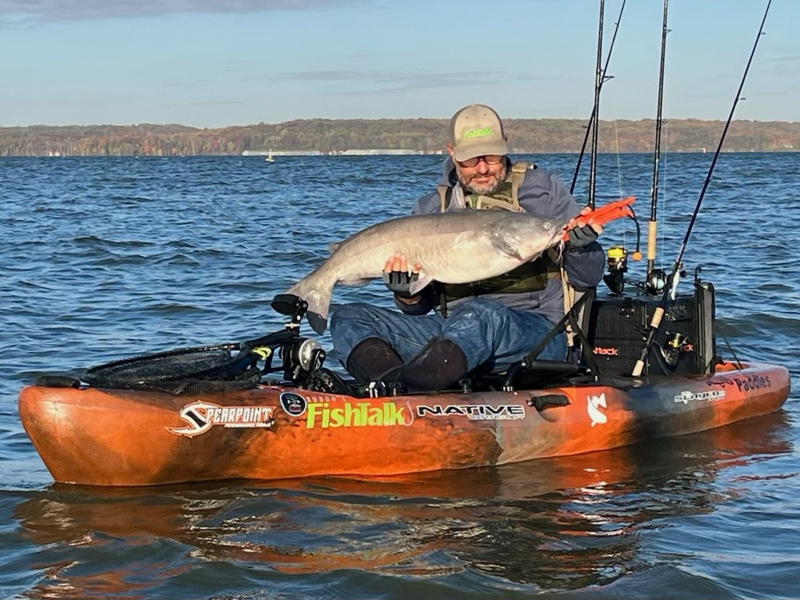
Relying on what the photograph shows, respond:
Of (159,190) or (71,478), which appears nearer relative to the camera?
(71,478)

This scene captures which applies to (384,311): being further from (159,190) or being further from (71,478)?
(159,190)

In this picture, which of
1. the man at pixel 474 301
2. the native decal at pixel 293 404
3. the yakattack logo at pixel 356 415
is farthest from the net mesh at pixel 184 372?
the man at pixel 474 301

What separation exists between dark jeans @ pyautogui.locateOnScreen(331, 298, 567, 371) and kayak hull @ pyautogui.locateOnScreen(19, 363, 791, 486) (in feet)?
0.86

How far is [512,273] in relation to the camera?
726 cm

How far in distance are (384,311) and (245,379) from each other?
1107mm

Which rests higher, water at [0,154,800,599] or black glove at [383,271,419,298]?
black glove at [383,271,419,298]

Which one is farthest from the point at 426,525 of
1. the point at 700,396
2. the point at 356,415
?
the point at 700,396

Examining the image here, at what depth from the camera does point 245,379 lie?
21.2 ft

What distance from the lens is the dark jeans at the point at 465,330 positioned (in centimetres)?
692

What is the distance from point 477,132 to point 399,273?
0.97 meters

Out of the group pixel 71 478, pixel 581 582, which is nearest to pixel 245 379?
pixel 71 478

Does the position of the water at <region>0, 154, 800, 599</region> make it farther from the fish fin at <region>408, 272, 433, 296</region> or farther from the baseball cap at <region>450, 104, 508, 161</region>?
the baseball cap at <region>450, 104, 508, 161</region>

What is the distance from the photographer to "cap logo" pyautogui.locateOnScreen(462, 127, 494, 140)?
699 centimetres

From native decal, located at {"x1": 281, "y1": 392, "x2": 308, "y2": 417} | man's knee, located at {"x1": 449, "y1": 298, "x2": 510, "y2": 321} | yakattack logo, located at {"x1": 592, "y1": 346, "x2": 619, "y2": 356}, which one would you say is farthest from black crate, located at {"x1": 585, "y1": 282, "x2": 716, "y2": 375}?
native decal, located at {"x1": 281, "y1": 392, "x2": 308, "y2": 417}
